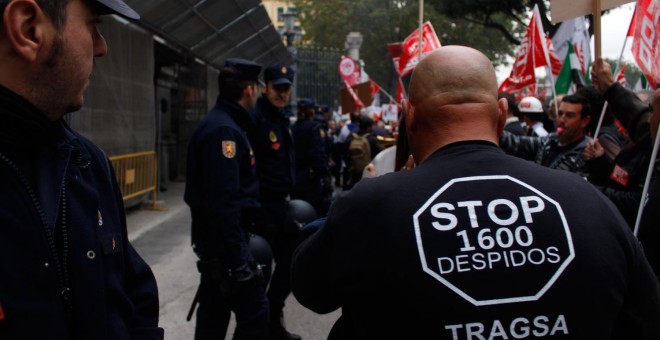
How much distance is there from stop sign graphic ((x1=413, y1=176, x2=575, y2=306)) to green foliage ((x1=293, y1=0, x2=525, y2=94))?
35055 millimetres

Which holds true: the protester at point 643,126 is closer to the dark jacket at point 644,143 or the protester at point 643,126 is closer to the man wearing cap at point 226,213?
the dark jacket at point 644,143

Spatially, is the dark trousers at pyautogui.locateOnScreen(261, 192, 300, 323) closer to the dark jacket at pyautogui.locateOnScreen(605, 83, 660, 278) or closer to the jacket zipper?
the dark jacket at pyautogui.locateOnScreen(605, 83, 660, 278)

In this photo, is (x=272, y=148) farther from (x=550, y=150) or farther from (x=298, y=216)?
(x=550, y=150)

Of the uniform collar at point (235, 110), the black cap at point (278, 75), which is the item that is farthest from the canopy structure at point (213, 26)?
the uniform collar at point (235, 110)

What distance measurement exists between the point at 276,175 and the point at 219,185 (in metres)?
1.35

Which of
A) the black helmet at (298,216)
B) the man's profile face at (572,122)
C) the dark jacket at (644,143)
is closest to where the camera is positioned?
the dark jacket at (644,143)

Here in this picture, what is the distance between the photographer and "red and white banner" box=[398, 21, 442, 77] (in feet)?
24.4

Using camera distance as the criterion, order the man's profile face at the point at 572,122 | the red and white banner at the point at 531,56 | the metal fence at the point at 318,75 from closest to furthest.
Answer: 1. the man's profile face at the point at 572,122
2. the red and white banner at the point at 531,56
3. the metal fence at the point at 318,75

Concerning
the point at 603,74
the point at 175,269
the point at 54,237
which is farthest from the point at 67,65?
the point at 175,269

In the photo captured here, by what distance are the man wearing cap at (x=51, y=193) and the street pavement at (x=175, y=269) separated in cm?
331

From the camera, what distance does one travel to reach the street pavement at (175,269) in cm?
497

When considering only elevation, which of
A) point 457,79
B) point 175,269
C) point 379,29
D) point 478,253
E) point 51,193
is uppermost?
point 379,29

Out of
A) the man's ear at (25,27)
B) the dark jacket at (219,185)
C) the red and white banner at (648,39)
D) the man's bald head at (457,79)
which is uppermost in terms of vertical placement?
the red and white banner at (648,39)

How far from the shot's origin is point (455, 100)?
1.62 metres
